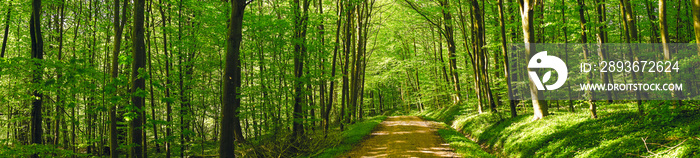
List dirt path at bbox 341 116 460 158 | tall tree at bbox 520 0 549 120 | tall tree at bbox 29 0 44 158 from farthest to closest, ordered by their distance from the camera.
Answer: tall tree at bbox 520 0 549 120 → dirt path at bbox 341 116 460 158 → tall tree at bbox 29 0 44 158

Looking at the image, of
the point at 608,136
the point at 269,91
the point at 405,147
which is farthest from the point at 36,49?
the point at 608,136

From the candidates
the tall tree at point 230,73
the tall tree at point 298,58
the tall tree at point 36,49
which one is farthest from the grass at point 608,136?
the tall tree at point 36,49

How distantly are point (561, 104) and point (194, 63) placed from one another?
70.7 feet

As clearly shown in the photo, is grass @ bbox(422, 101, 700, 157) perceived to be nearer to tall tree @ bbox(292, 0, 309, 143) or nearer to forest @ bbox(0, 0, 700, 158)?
forest @ bbox(0, 0, 700, 158)

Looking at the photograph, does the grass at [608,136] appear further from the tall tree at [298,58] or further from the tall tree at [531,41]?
the tall tree at [298,58]

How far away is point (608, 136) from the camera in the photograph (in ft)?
21.8

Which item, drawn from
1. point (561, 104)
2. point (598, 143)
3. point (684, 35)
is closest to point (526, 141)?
point (598, 143)

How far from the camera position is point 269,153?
1102cm

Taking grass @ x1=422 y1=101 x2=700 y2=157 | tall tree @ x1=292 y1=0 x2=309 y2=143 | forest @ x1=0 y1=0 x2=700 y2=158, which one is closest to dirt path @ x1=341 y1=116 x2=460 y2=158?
forest @ x1=0 y1=0 x2=700 y2=158

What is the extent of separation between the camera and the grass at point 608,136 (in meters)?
5.20

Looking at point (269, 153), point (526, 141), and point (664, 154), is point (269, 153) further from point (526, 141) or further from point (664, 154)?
point (664, 154)

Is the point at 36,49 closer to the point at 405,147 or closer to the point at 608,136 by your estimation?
the point at 405,147

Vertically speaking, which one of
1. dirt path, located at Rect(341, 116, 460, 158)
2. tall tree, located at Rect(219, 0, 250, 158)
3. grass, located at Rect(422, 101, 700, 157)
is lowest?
dirt path, located at Rect(341, 116, 460, 158)

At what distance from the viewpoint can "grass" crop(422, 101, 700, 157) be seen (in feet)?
17.1
